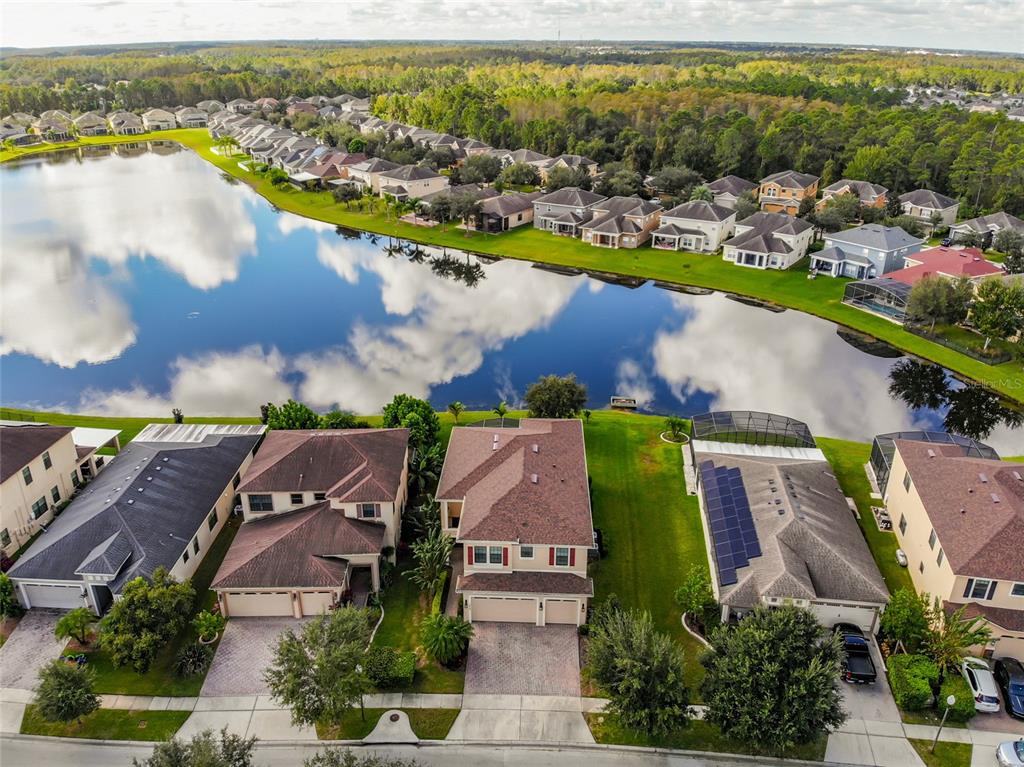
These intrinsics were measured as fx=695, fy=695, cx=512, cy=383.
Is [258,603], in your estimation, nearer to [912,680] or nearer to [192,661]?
[192,661]

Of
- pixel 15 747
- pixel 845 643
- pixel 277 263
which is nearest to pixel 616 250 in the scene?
pixel 277 263

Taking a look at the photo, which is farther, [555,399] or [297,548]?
[555,399]

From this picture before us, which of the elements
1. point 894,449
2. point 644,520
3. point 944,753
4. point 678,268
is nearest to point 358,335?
point 644,520

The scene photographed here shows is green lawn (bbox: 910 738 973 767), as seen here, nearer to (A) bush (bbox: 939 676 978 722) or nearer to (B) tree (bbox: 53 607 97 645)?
(A) bush (bbox: 939 676 978 722)

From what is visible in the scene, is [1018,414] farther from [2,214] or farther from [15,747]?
[2,214]

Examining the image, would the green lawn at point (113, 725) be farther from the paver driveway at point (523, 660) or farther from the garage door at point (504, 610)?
the garage door at point (504, 610)

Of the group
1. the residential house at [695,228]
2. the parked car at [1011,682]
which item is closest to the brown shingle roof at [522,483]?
the parked car at [1011,682]

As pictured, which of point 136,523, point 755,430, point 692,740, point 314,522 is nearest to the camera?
point 692,740
